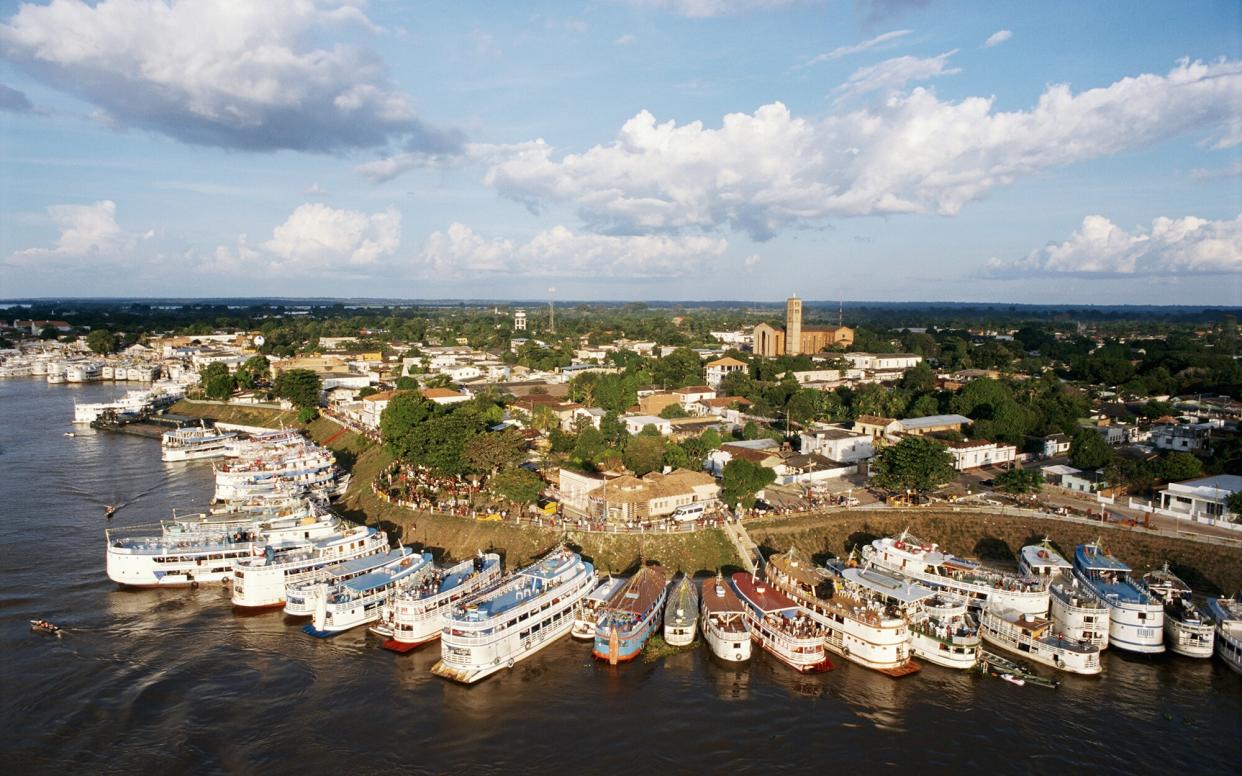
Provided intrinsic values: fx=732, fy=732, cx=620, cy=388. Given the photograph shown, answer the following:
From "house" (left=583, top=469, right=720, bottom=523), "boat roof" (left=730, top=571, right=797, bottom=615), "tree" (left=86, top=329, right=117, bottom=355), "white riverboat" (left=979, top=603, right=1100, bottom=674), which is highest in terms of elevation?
"tree" (left=86, top=329, right=117, bottom=355)

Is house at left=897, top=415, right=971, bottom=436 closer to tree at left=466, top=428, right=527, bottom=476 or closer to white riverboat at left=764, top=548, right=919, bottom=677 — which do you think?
white riverboat at left=764, top=548, right=919, bottom=677

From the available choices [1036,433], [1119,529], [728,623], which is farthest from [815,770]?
[1036,433]

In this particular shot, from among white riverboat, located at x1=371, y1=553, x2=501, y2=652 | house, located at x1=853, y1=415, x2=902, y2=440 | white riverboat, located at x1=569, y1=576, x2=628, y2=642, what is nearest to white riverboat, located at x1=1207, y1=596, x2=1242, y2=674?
white riverboat, located at x1=569, y1=576, x2=628, y2=642

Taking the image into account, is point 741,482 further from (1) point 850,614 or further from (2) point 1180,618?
(2) point 1180,618

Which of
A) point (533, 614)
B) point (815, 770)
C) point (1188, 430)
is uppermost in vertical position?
point (1188, 430)

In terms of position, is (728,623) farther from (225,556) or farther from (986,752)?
(225,556)

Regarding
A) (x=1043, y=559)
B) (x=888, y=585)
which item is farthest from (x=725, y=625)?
(x=1043, y=559)
